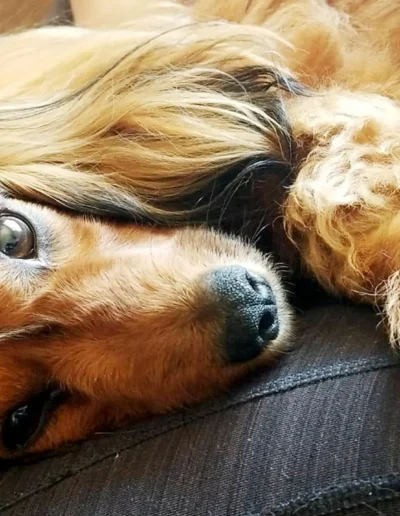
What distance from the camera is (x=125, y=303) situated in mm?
905

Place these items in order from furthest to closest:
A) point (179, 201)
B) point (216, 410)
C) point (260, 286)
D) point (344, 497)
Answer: point (179, 201) < point (260, 286) < point (216, 410) < point (344, 497)

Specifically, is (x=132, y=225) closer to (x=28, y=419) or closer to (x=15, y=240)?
(x=15, y=240)

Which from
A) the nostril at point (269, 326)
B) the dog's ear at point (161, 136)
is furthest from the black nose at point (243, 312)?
the dog's ear at point (161, 136)

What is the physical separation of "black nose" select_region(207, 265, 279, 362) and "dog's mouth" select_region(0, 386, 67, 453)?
22 cm

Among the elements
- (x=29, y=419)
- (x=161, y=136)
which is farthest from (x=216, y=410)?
(x=161, y=136)

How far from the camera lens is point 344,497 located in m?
0.68

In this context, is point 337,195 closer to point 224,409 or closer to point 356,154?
point 356,154

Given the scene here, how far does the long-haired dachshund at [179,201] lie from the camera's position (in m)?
0.89

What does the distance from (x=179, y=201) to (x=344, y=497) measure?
1.63 feet

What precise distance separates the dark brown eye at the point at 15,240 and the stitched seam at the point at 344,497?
0.45 m

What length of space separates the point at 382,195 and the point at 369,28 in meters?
0.39

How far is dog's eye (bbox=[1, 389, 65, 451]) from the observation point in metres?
0.96

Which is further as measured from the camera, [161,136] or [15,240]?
[161,136]

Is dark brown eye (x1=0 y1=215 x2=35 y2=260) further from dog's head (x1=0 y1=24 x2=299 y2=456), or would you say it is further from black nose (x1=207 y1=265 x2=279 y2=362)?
black nose (x1=207 y1=265 x2=279 y2=362)
